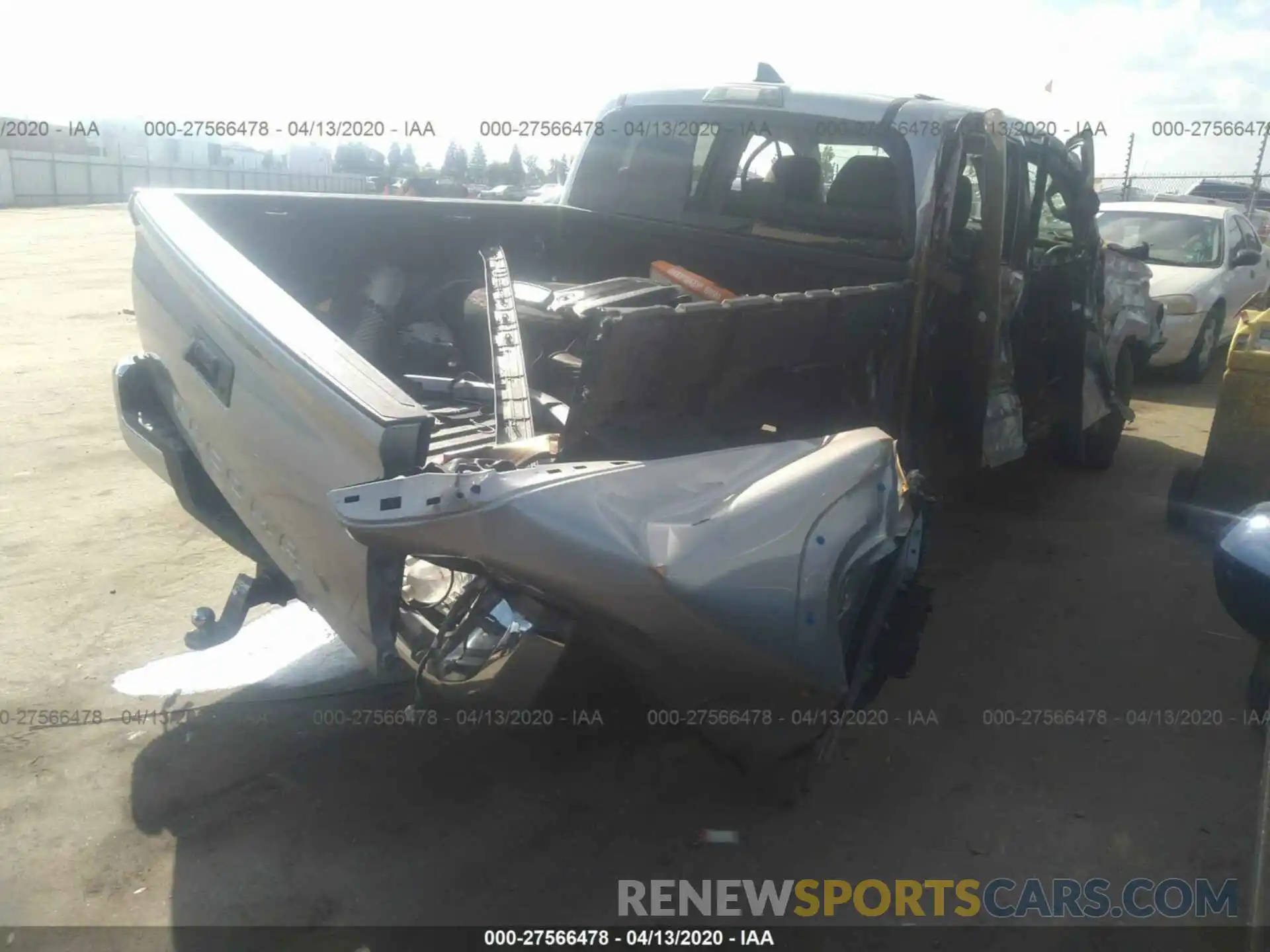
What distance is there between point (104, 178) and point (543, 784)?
41.6 meters

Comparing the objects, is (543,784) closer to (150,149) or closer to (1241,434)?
(1241,434)

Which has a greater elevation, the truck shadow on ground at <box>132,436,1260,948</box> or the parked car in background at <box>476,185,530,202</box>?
the parked car in background at <box>476,185,530,202</box>

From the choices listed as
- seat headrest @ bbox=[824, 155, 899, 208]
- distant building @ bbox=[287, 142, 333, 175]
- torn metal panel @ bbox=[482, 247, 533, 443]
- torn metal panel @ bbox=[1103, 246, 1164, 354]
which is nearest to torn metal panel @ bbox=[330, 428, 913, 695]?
torn metal panel @ bbox=[482, 247, 533, 443]

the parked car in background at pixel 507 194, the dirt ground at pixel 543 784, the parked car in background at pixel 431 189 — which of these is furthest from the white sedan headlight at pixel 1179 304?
the parked car in background at pixel 507 194

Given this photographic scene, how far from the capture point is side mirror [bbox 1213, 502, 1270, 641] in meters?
1.92

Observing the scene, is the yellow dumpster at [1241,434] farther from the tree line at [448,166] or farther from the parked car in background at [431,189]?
the tree line at [448,166]

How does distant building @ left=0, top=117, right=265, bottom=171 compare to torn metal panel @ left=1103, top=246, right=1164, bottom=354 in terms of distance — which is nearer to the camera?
torn metal panel @ left=1103, top=246, right=1164, bottom=354

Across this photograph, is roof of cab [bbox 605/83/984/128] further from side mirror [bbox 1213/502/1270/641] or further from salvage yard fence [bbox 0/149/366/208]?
salvage yard fence [bbox 0/149/366/208]

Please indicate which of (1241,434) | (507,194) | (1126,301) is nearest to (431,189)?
(507,194)

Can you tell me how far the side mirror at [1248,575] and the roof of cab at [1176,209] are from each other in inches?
381

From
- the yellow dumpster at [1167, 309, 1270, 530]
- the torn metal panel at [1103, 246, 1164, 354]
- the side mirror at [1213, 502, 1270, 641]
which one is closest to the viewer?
the side mirror at [1213, 502, 1270, 641]

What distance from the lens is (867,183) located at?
4410 mm

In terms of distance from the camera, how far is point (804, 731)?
247cm

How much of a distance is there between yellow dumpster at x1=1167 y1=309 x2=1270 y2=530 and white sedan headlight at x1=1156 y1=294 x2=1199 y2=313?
4293mm
